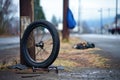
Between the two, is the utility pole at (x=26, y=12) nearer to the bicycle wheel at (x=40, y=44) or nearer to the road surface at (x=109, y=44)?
the bicycle wheel at (x=40, y=44)

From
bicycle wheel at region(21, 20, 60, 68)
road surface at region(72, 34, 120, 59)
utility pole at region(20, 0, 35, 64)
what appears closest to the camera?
bicycle wheel at region(21, 20, 60, 68)

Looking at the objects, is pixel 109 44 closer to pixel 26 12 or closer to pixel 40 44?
pixel 40 44

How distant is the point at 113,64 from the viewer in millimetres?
10391

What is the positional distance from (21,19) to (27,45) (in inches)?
32.7

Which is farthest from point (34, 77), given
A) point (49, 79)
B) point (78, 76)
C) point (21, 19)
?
point (21, 19)

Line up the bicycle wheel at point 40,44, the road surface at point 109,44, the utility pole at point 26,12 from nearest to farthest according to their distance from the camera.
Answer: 1. the bicycle wheel at point 40,44
2. the utility pole at point 26,12
3. the road surface at point 109,44

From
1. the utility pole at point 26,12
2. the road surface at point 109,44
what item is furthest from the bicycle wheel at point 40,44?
the road surface at point 109,44

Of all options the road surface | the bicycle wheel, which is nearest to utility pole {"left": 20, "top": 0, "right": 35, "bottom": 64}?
the bicycle wheel

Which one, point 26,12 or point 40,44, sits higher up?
point 26,12

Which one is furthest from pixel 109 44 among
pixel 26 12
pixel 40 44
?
pixel 26 12

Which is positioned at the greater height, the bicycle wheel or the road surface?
the bicycle wheel

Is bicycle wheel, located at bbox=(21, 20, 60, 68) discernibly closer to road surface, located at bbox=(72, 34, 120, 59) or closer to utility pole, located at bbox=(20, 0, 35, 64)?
utility pole, located at bbox=(20, 0, 35, 64)

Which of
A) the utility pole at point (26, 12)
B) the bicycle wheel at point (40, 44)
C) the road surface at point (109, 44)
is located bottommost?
the road surface at point (109, 44)

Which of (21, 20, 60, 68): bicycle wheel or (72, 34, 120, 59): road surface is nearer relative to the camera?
(21, 20, 60, 68): bicycle wheel
